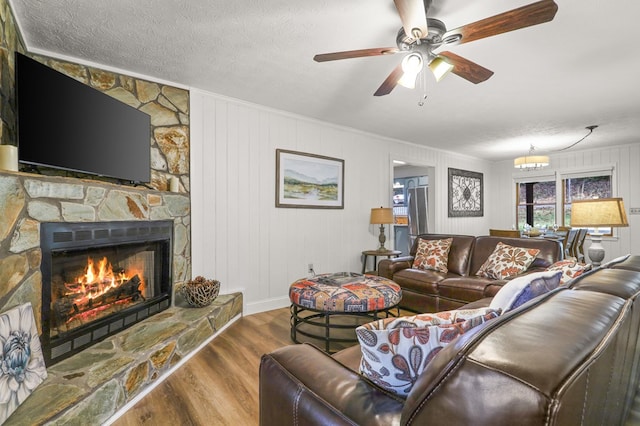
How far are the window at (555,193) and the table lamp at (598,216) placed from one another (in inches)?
159

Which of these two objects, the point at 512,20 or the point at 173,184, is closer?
the point at 512,20

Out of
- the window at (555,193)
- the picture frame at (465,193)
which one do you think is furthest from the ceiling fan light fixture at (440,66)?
the window at (555,193)

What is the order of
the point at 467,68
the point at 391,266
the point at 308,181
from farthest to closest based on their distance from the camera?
the point at 308,181, the point at 391,266, the point at 467,68

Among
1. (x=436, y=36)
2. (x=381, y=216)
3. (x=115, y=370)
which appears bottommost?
(x=115, y=370)

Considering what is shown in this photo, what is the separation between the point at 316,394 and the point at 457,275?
10.3 ft

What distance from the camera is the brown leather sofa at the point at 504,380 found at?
20.5 inches

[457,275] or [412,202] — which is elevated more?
[412,202]

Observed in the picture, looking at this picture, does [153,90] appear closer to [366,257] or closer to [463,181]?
[366,257]

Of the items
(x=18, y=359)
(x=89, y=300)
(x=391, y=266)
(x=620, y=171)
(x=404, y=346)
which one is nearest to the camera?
(x=404, y=346)

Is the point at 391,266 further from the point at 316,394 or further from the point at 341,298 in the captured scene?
the point at 316,394

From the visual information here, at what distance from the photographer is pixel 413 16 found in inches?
64.5

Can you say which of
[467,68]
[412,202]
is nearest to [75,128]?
[467,68]

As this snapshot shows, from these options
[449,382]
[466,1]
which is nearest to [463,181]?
[466,1]

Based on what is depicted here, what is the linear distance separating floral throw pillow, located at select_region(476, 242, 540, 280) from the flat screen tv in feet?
11.5
